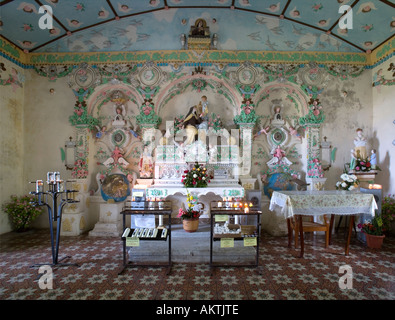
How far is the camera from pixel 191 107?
27.3 ft

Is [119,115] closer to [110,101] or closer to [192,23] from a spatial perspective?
[110,101]

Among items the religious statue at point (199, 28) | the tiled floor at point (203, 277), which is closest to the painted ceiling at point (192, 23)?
the religious statue at point (199, 28)

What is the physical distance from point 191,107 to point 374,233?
658 cm

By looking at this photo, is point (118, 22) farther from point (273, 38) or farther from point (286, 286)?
point (286, 286)

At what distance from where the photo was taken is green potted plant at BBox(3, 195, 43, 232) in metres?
7.28

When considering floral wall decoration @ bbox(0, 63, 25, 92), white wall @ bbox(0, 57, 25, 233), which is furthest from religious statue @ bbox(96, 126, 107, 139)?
floral wall decoration @ bbox(0, 63, 25, 92)

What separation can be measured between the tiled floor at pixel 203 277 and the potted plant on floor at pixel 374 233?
0.71 ft

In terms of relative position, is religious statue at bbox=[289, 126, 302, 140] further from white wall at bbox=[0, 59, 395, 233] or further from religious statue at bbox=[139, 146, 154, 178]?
religious statue at bbox=[139, 146, 154, 178]

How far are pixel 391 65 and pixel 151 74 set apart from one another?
7.78 m

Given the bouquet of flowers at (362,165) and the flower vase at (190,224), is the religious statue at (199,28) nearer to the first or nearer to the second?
the flower vase at (190,224)

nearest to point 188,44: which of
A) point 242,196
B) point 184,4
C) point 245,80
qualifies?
point 184,4

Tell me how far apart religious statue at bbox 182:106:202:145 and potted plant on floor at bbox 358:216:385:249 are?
567 centimetres

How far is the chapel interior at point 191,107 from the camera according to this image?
727cm

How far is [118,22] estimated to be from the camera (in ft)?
25.7
